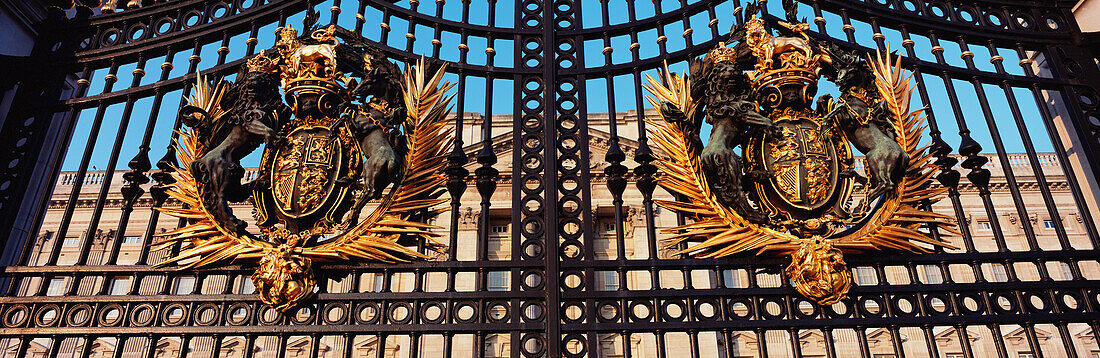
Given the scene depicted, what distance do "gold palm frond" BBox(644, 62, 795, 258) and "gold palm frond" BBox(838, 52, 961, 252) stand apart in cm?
72

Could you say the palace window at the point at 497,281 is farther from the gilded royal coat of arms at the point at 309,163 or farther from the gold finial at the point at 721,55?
the gold finial at the point at 721,55

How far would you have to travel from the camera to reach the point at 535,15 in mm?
7480

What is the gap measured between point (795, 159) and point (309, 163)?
12.8ft

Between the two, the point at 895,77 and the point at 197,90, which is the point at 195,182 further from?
the point at 895,77

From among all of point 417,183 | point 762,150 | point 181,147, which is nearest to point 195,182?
point 181,147

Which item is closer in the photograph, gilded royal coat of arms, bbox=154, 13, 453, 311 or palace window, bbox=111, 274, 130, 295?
gilded royal coat of arms, bbox=154, 13, 453, 311

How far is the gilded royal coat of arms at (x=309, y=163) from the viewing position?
6012 millimetres

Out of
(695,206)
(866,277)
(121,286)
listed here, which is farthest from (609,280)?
(695,206)

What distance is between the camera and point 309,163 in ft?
20.4

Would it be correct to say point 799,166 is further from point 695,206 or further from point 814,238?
point 695,206

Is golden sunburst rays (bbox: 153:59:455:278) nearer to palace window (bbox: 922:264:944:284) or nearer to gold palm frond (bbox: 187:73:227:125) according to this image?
gold palm frond (bbox: 187:73:227:125)

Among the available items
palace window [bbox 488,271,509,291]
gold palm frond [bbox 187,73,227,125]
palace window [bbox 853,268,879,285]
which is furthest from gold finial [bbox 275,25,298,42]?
palace window [bbox 853,268,879,285]

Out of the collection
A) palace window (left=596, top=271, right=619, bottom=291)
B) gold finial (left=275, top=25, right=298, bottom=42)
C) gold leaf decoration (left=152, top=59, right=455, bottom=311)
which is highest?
palace window (left=596, top=271, right=619, bottom=291)

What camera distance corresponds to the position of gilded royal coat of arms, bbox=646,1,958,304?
19.6 feet
